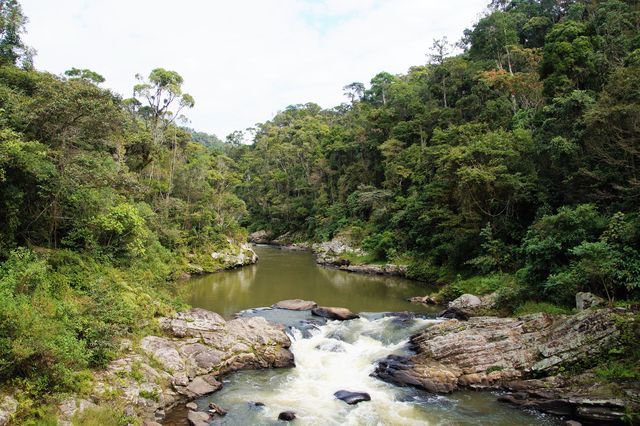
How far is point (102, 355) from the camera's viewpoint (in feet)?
40.3

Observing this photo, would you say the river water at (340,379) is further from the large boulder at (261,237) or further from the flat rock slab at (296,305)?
the large boulder at (261,237)

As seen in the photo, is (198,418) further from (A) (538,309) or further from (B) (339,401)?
(A) (538,309)

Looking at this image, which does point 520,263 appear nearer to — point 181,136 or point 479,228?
point 479,228

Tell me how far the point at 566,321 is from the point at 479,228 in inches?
527

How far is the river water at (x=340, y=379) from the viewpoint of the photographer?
473 inches

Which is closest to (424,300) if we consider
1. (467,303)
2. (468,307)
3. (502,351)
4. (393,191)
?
(467,303)

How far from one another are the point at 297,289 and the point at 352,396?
1685 cm

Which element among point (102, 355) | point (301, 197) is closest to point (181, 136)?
point (301, 197)

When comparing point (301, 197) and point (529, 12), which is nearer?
point (529, 12)

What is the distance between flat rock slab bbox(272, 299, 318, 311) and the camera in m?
23.5

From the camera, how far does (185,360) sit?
47.5 feet

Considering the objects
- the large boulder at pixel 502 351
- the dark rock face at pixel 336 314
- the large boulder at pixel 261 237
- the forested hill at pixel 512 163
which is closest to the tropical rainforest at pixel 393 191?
the forested hill at pixel 512 163

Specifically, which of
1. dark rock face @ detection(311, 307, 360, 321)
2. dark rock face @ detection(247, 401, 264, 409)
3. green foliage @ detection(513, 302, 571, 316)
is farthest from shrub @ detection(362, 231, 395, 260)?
dark rock face @ detection(247, 401, 264, 409)

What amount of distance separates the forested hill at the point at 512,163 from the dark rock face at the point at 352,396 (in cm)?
990
